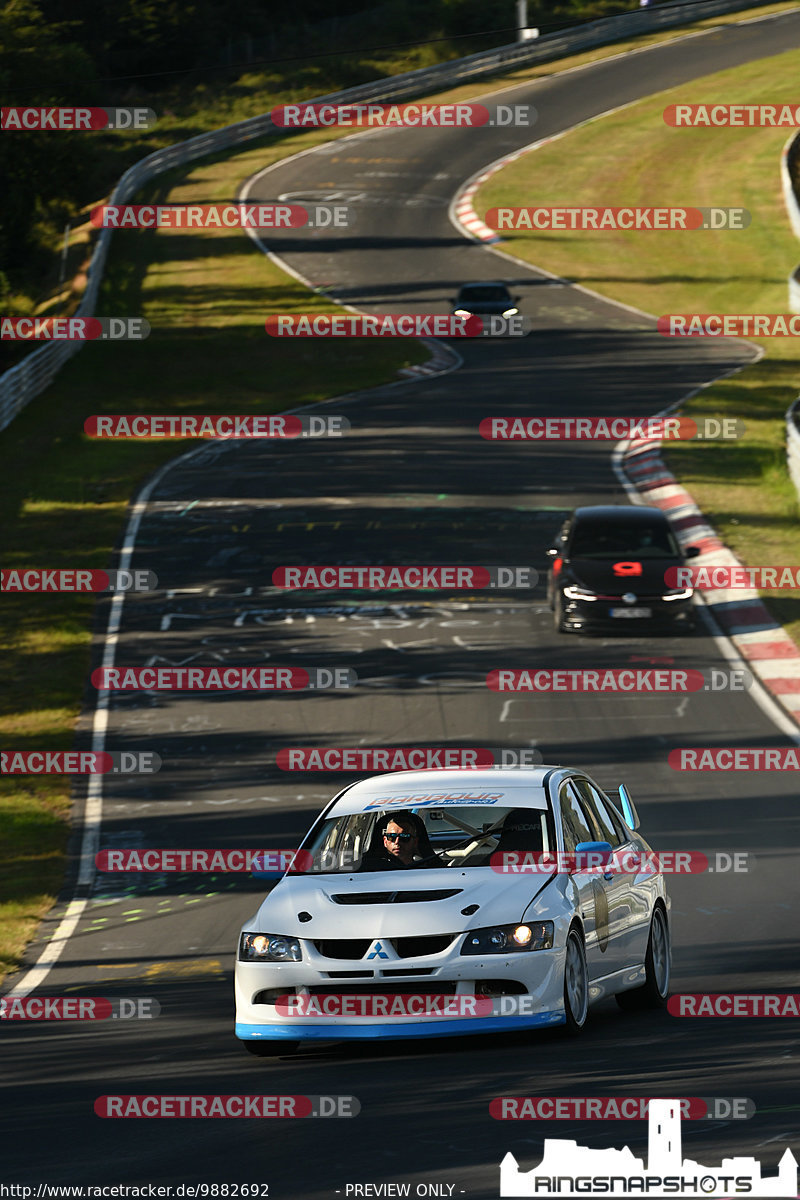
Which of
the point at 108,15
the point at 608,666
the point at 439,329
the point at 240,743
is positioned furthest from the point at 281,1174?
the point at 108,15

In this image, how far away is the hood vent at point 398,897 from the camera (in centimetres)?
941

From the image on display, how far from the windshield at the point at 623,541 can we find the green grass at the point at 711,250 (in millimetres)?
1668

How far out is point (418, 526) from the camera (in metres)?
31.1

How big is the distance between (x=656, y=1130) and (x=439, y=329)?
138 ft

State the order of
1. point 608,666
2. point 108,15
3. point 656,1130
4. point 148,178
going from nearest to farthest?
point 656,1130, point 608,666, point 148,178, point 108,15

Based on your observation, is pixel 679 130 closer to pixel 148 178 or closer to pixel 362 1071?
pixel 148 178

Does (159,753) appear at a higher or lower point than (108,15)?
lower
